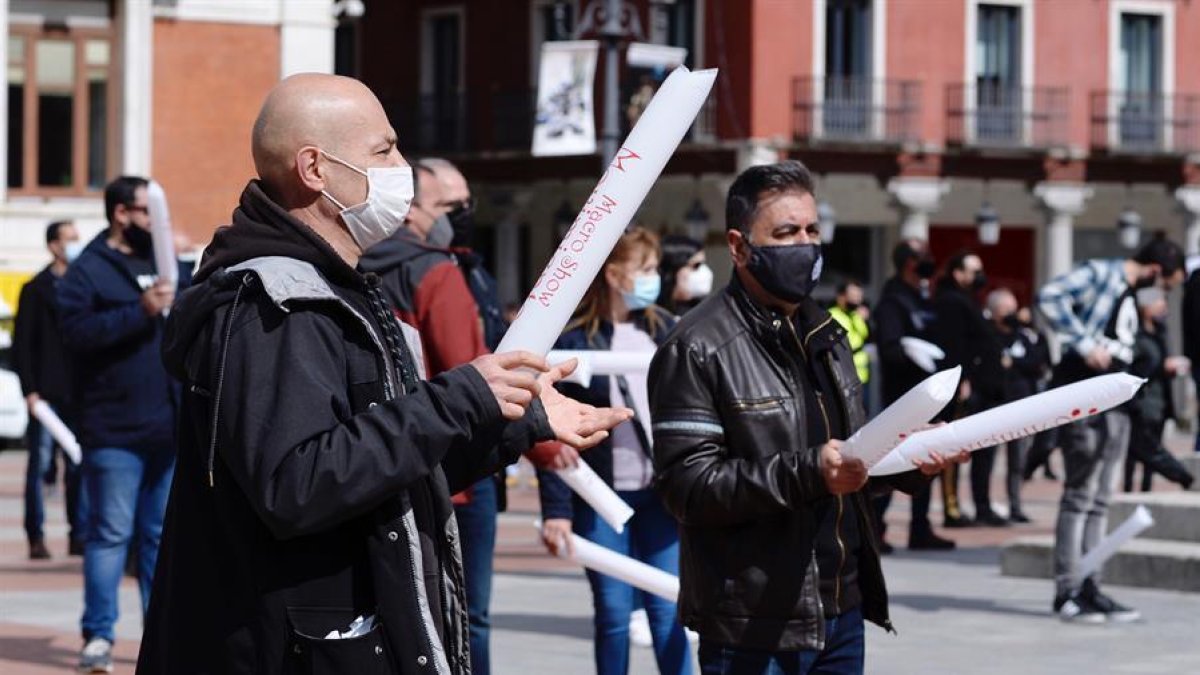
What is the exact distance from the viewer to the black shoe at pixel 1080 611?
38.0 ft

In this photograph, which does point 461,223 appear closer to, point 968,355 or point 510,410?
point 510,410

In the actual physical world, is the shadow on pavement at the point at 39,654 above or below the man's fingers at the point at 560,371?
below

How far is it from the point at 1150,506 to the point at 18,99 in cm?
2007

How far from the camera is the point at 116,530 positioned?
9.52 metres

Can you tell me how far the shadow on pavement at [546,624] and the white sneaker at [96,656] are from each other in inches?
88.5

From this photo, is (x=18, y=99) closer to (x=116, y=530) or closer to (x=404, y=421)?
(x=116, y=530)

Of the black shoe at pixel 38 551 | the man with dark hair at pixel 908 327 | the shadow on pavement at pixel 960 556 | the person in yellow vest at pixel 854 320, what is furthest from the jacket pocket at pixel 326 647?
the person in yellow vest at pixel 854 320

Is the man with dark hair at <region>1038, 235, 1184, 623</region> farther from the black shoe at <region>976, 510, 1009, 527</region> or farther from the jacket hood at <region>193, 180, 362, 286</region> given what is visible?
the jacket hood at <region>193, 180, 362, 286</region>

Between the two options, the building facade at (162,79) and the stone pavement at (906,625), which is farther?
the building facade at (162,79)

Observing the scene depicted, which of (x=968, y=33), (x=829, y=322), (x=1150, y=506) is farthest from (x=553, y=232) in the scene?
(x=829, y=322)

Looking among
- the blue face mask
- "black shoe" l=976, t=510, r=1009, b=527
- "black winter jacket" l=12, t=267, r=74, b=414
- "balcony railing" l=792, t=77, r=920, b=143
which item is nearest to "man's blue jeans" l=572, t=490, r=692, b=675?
the blue face mask

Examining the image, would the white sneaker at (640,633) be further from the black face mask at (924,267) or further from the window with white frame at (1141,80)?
the window with white frame at (1141,80)

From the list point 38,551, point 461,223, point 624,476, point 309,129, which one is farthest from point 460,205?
point 38,551

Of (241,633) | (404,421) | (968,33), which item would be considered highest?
(968,33)
